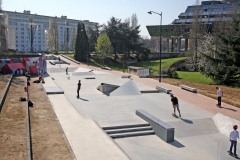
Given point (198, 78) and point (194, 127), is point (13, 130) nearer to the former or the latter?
point (194, 127)

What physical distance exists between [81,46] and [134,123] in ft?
162

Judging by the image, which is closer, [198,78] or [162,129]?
[162,129]

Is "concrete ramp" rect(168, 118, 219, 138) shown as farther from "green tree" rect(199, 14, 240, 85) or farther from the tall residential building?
the tall residential building

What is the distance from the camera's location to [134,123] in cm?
1555

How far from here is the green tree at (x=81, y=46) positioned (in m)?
62.9

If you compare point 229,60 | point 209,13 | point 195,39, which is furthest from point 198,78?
point 209,13

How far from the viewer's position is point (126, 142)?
1351cm

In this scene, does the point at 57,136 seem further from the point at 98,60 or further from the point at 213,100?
the point at 98,60

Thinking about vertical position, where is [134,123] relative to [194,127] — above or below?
above

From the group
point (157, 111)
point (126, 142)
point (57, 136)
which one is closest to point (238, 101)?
point (157, 111)

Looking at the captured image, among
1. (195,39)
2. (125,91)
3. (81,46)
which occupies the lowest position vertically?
(125,91)

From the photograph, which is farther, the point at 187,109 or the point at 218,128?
the point at 187,109

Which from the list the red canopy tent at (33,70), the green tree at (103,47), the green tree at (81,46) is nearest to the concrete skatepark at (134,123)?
the red canopy tent at (33,70)

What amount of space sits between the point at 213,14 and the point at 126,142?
76.4m
